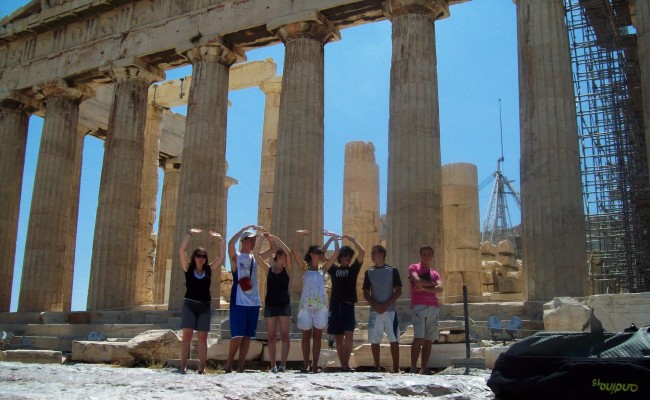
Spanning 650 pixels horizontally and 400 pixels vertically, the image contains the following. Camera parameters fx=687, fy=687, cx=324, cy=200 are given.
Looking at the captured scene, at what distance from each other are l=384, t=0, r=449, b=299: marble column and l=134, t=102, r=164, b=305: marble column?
14.5 meters

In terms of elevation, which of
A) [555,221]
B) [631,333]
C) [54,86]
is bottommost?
[631,333]

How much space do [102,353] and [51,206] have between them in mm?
13977

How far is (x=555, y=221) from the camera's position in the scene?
16031 mm

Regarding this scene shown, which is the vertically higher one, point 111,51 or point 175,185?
point 111,51

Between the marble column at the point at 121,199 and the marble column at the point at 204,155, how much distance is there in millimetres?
2461

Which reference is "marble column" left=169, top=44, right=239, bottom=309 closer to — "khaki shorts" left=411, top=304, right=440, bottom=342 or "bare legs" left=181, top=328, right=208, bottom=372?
"bare legs" left=181, top=328, right=208, bottom=372

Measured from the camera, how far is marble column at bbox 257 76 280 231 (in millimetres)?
27172

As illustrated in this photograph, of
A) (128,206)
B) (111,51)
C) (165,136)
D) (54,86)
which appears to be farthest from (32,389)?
(165,136)

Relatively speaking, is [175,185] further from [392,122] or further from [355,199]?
[392,122]

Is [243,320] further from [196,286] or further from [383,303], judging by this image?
[383,303]

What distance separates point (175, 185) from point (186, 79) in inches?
213

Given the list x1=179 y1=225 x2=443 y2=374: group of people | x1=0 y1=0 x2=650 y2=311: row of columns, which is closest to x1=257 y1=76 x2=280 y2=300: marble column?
x1=0 y1=0 x2=650 y2=311: row of columns

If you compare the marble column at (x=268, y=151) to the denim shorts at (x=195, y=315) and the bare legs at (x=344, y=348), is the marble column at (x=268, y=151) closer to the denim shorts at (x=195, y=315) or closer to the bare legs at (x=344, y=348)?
the bare legs at (x=344, y=348)

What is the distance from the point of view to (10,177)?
27.7 metres
